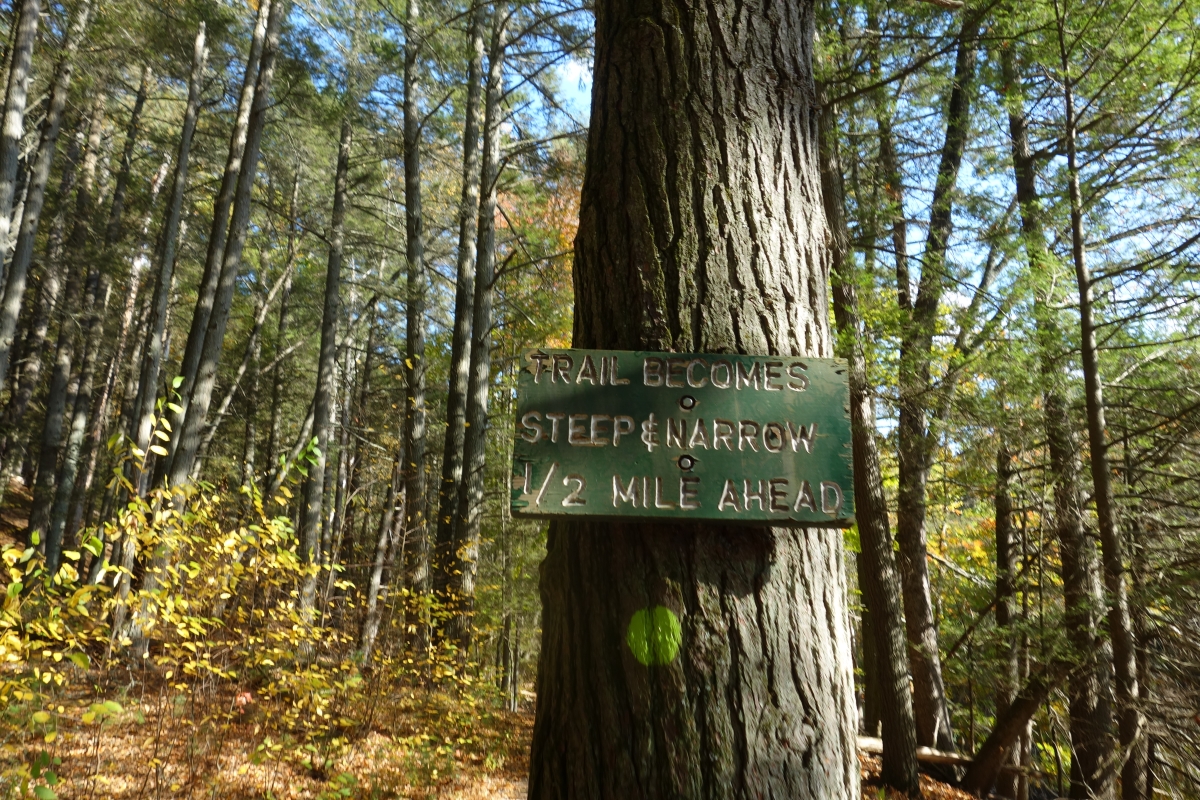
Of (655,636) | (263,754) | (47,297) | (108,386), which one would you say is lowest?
(263,754)

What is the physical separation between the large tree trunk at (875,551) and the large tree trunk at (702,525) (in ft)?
15.1

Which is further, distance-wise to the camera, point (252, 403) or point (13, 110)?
point (252, 403)

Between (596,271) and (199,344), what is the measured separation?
8.20m

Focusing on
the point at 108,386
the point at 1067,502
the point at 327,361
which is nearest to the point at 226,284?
the point at 327,361

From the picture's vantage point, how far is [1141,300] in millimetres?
5695

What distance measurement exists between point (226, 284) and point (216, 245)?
1.78 ft

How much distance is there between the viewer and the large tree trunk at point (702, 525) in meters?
1.35

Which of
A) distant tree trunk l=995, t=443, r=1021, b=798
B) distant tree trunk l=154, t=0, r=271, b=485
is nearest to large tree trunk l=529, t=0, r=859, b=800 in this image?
distant tree trunk l=995, t=443, r=1021, b=798

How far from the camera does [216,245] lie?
852 cm

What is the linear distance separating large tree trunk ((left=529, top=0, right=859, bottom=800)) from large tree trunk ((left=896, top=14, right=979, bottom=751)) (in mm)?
5526

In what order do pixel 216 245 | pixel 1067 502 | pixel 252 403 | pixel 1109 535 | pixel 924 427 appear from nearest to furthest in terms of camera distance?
pixel 1109 535, pixel 1067 502, pixel 924 427, pixel 216 245, pixel 252 403

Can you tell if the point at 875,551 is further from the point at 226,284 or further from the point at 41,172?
the point at 41,172

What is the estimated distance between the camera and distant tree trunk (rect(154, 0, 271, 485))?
7977mm

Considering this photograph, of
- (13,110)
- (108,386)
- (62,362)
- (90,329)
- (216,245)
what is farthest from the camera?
(108,386)
